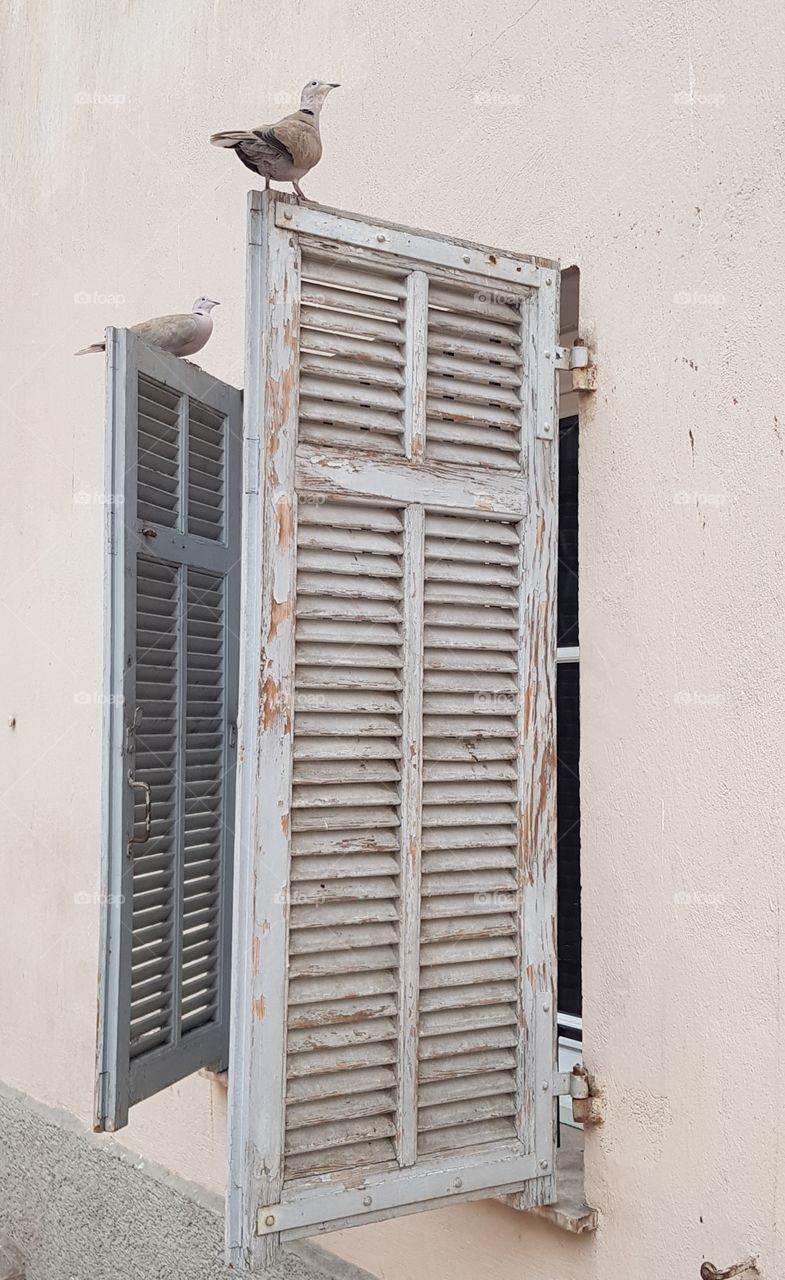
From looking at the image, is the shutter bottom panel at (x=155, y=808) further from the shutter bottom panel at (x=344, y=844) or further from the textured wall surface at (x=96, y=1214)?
the textured wall surface at (x=96, y=1214)

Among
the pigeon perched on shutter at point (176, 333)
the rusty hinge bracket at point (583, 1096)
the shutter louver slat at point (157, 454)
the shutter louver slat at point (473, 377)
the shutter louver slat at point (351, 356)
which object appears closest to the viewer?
the shutter louver slat at point (351, 356)

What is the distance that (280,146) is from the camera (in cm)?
211

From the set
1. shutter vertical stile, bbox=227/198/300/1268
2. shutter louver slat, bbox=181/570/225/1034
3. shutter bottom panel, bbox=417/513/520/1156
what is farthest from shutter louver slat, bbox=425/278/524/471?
shutter louver slat, bbox=181/570/225/1034

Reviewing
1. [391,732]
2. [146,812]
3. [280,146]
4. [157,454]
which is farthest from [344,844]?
[280,146]

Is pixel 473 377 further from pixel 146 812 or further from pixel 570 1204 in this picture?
pixel 570 1204

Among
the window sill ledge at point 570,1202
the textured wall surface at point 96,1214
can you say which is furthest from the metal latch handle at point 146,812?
the textured wall surface at point 96,1214

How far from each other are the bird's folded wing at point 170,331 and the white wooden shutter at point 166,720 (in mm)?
84

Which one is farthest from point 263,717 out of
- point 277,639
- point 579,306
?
point 579,306

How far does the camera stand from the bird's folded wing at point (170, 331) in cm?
285

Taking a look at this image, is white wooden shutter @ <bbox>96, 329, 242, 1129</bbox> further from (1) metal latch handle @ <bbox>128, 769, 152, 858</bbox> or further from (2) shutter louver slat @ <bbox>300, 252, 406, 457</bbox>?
(2) shutter louver slat @ <bbox>300, 252, 406, 457</bbox>

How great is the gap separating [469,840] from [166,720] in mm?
→ 836

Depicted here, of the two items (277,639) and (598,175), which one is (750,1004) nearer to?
(277,639)

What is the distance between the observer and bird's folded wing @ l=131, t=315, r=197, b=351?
9.36 ft

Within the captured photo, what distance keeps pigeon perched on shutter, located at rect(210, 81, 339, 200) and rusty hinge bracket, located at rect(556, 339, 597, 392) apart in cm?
66
